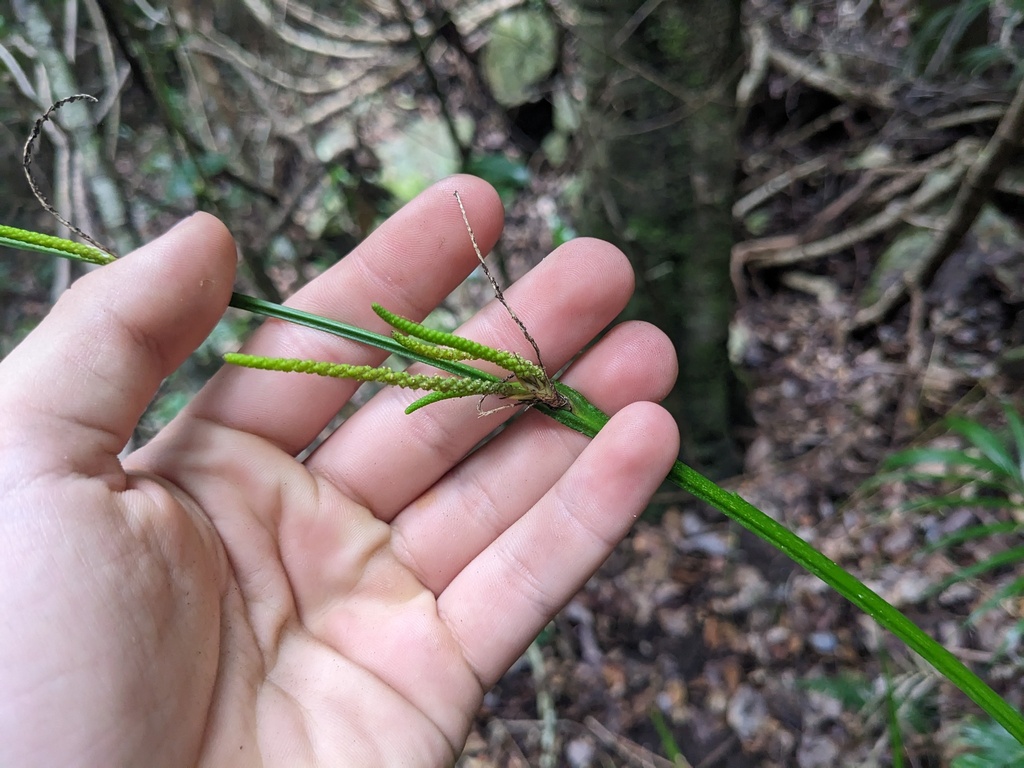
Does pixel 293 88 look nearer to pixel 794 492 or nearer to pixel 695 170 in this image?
pixel 695 170

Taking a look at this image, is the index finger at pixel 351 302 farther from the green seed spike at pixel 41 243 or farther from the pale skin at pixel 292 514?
the green seed spike at pixel 41 243

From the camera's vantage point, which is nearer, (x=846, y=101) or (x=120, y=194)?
(x=120, y=194)

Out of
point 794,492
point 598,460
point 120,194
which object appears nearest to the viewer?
point 598,460

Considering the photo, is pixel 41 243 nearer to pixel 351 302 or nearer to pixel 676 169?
pixel 351 302

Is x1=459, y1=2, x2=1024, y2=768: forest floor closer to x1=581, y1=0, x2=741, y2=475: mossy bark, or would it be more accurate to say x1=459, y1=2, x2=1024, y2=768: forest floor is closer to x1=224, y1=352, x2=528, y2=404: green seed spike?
x1=581, y1=0, x2=741, y2=475: mossy bark

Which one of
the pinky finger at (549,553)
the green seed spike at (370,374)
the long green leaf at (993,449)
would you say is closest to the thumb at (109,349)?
the green seed spike at (370,374)

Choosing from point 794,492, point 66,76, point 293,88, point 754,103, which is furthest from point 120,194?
point 754,103

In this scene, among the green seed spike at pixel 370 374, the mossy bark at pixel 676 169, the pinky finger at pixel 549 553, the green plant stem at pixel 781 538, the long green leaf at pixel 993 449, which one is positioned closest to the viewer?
the green seed spike at pixel 370 374
